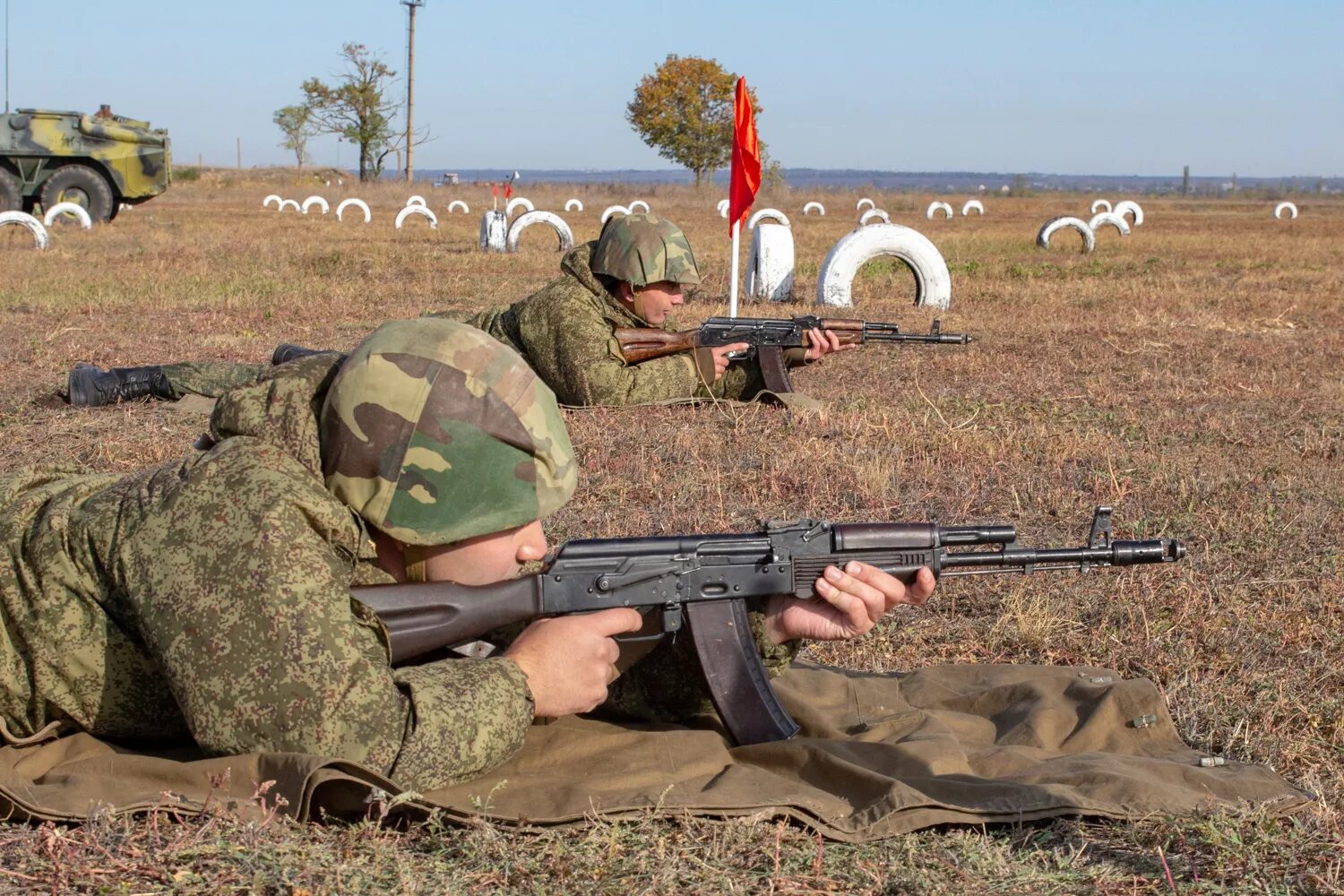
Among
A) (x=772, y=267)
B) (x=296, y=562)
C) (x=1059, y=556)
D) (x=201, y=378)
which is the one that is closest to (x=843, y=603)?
(x=1059, y=556)

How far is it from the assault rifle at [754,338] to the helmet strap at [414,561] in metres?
5.32

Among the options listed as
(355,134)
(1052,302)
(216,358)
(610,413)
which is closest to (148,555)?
(610,413)

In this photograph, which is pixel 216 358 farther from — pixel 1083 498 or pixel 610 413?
pixel 1083 498

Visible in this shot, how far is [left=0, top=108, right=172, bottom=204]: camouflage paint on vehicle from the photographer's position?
88.0 ft

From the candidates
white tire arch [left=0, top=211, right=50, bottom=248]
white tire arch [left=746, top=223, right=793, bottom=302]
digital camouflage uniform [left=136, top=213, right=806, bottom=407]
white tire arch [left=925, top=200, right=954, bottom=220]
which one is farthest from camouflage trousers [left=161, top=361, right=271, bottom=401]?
white tire arch [left=925, top=200, right=954, bottom=220]

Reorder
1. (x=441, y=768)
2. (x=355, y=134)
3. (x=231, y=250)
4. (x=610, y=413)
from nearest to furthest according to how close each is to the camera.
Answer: (x=441, y=768)
(x=610, y=413)
(x=231, y=250)
(x=355, y=134)

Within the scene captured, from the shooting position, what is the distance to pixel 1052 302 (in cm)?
1484

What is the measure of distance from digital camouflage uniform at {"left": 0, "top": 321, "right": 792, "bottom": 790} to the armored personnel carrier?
26756 mm

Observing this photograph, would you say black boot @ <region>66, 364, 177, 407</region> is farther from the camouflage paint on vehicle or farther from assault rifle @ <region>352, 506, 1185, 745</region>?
the camouflage paint on vehicle

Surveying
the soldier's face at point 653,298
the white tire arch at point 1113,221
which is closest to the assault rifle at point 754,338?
the soldier's face at point 653,298

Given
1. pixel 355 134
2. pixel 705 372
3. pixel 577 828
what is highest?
pixel 355 134

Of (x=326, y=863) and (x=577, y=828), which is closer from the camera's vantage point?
(x=326, y=863)

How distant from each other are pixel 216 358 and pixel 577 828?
8704mm

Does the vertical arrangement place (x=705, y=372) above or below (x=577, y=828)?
above
